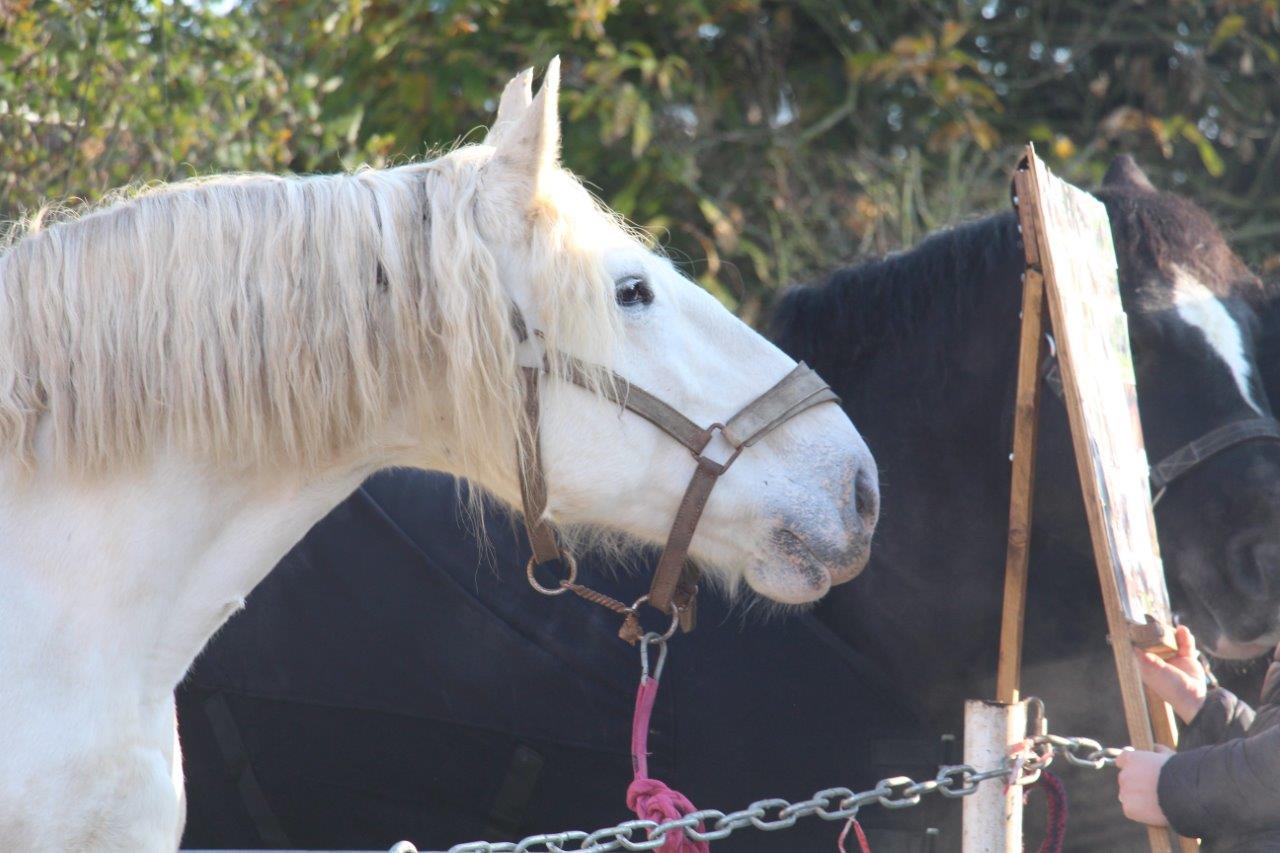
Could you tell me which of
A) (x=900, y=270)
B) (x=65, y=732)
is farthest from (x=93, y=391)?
(x=900, y=270)

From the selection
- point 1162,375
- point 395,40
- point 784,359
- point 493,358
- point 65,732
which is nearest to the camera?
point 65,732

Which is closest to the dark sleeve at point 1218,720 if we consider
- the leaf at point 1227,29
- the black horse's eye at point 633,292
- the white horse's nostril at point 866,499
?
the white horse's nostril at point 866,499

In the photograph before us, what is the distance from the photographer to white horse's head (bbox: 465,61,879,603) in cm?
160

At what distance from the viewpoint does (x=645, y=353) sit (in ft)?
5.44

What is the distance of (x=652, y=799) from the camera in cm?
166

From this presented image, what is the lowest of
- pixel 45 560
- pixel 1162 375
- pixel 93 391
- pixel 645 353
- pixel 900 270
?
pixel 45 560

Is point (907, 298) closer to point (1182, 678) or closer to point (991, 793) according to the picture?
point (1182, 678)

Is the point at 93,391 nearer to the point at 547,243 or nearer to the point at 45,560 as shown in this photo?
the point at 45,560

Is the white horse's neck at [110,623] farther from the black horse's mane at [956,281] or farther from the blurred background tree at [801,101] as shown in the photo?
the blurred background tree at [801,101]

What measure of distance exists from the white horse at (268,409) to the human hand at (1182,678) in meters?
0.55

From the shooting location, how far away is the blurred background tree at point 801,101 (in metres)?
4.07

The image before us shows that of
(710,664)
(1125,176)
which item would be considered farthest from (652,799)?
(1125,176)

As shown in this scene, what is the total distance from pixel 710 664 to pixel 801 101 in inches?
131

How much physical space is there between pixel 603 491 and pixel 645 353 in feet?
0.63
